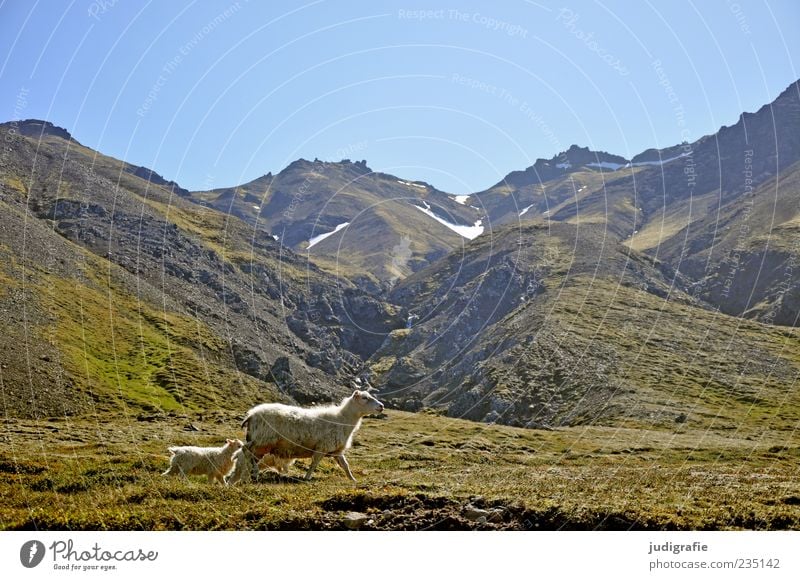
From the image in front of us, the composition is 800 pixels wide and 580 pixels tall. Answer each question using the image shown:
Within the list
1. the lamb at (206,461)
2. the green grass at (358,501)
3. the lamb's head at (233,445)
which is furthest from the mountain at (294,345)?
the green grass at (358,501)

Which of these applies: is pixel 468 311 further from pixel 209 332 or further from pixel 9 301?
pixel 9 301

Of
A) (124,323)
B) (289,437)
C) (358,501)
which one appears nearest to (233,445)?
(289,437)

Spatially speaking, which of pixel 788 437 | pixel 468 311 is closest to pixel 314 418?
pixel 788 437

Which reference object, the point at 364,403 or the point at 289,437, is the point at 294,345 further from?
the point at 289,437

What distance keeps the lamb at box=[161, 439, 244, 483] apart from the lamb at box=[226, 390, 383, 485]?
5.83 feet

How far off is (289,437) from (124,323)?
128 m

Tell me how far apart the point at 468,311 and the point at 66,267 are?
365 feet

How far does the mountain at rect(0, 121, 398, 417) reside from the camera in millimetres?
102556

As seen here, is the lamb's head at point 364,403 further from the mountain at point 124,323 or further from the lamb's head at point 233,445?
the mountain at point 124,323

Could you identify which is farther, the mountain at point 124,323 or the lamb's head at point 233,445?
the mountain at point 124,323

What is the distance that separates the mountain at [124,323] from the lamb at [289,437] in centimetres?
6894

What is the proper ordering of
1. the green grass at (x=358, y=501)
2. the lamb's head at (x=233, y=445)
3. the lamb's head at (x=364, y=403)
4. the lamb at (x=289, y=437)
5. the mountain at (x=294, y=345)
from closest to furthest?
1. the green grass at (x=358, y=501)
2. the lamb at (x=289, y=437)
3. the lamb's head at (x=364, y=403)
4. the lamb's head at (x=233, y=445)
5. the mountain at (x=294, y=345)

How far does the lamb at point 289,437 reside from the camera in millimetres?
22594

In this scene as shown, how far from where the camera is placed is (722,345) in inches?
6324
